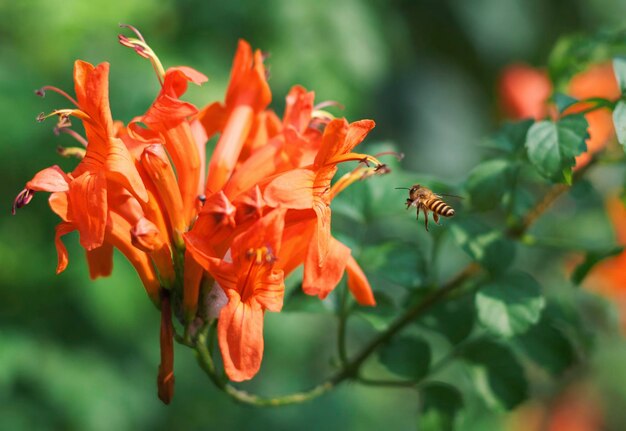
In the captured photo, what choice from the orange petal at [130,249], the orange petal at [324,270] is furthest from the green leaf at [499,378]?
the orange petal at [130,249]

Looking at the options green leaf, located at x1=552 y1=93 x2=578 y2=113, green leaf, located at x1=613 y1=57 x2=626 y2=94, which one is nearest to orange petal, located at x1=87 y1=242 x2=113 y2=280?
green leaf, located at x1=552 y1=93 x2=578 y2=113

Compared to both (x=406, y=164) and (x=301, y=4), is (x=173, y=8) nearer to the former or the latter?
(x=301, y=4)

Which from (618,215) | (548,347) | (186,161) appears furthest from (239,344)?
(618,215)

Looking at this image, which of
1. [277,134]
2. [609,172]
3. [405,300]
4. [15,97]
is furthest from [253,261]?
[609,172]

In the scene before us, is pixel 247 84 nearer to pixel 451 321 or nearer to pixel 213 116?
pixel 213 116

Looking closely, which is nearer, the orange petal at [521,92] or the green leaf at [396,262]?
the green leaf at [396,262]

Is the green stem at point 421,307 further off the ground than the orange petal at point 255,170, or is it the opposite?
the orange petal at point 255,170

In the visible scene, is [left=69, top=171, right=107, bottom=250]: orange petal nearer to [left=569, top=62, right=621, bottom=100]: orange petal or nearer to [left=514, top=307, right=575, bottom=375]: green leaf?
[left=514, top=307, right=575, bottom=375]: green leaf

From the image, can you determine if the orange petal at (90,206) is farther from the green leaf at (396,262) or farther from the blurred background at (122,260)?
the blurred background at (122,260)
